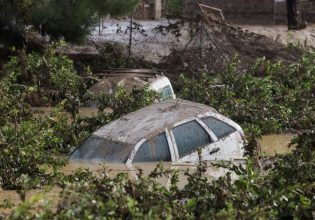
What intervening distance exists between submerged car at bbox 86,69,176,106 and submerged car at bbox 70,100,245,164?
4779 mm

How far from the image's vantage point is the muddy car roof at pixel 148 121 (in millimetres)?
12805

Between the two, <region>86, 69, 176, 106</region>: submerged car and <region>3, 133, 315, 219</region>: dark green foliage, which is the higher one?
<region>3, 133, 315, 219</region>: dark green foliage

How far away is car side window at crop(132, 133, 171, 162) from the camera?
493 inches

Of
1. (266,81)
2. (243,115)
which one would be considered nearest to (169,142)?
(243,115)

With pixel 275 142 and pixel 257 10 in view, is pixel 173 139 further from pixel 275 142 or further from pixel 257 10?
pixel 257 10

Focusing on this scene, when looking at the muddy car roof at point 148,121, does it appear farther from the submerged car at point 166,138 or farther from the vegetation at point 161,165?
the vegetation at point 161,165

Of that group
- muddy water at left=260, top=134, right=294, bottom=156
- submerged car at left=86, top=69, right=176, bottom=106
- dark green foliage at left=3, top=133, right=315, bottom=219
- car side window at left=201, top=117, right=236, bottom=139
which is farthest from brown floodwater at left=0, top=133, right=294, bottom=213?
submerged car at left=86, top=69, right=176, bottom=106

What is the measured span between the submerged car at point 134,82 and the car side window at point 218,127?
15.7ft

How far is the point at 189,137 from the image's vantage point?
1298cm

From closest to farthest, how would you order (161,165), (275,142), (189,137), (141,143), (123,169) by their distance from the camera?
(161,165) → (123,169) → (141,143) → (189,137) → (275,142)

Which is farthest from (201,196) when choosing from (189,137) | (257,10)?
(257,10)

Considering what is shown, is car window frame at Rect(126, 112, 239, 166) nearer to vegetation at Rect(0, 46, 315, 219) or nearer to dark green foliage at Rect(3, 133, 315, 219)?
vegetation at Rect(0, 46, 315, 219)

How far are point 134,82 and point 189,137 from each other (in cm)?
699

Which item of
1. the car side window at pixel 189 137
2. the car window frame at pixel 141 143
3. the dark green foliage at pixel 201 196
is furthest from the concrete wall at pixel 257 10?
the dark green foliage at pixel 201 196
